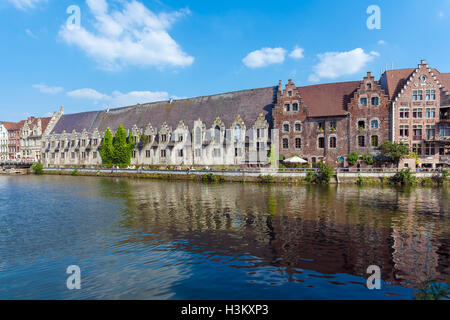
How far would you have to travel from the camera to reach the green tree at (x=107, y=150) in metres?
72.6

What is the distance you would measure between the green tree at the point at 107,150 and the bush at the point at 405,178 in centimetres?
6302

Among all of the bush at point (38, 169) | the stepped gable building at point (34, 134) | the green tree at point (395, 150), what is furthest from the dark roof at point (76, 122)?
the green tree at point (395, 150)

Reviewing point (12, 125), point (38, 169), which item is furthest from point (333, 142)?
point (12, 125)

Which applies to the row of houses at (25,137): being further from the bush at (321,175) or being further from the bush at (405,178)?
the bush at (405,178)

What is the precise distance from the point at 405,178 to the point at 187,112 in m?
48.9

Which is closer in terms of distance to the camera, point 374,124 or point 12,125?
point 374,124

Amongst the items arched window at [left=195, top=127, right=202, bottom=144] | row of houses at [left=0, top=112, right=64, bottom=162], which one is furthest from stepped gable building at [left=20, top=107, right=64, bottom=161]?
arched window at [left=195, top=127, right=202, bottom=144]

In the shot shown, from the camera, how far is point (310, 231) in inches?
728

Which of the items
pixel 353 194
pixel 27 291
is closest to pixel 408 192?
pixel 353 194

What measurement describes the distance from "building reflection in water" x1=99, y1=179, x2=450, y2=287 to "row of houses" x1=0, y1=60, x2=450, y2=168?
70.3 feet

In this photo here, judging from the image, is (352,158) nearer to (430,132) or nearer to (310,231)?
(430,132)

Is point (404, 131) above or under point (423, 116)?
under

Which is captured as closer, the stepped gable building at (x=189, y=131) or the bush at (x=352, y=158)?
the bush at (x=352, y=158)
